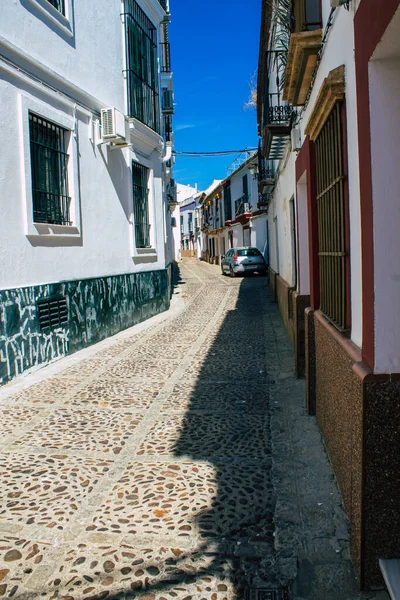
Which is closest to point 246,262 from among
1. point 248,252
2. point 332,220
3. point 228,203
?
point 248,252

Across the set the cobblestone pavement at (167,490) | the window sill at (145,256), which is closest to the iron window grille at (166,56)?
the window sill at (145,256)

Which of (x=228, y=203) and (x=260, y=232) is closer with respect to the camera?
(x=260, y=232)

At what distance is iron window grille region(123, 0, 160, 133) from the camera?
33.6 feet

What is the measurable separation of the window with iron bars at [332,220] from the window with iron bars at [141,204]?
7.16 m

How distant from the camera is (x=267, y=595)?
7.50 feet

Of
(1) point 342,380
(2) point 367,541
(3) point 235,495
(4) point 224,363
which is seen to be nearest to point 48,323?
(4) point 224,363

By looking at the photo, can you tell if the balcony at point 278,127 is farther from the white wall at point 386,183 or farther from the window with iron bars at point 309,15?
the white wall at point 386,183

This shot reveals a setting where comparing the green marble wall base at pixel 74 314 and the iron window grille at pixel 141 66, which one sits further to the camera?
the iron window grille at pixel 141 66

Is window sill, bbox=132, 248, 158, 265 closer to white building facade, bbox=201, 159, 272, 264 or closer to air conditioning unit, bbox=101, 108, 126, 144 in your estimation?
air conditioning unit, bbox=101, 108, 126, 144

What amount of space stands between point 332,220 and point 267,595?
2363mm

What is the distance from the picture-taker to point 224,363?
6801mm

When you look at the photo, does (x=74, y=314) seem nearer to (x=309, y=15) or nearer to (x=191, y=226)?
(x=309, y=15)

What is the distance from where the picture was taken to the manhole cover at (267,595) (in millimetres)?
2264

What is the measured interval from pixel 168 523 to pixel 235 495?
51cm
